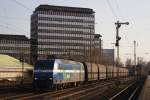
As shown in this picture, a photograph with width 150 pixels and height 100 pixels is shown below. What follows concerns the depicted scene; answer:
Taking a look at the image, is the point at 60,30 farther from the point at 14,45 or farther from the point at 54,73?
the point at 54,73

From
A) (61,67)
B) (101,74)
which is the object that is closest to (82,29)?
(101,74)

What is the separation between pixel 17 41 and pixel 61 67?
149 metres

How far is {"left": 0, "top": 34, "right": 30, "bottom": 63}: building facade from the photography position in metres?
180

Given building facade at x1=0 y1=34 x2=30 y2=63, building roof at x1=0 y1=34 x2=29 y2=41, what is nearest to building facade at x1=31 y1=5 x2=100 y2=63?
building facade at x1=0 y1=34 x2=30 y2=63

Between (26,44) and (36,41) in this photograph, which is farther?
(26,44)

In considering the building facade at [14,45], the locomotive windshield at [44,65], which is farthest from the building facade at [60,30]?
the locomotive windshield at [44,65]

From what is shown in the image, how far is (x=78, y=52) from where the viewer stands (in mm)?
179250

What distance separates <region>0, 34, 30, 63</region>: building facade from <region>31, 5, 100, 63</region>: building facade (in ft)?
19.9

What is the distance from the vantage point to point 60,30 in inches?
7003

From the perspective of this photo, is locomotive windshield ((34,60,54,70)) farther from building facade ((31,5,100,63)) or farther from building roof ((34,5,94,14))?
building roof ((34,5,94,14))

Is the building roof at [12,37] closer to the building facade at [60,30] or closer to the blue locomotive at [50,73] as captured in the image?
the building facade at [60,30]

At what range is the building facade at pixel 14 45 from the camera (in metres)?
180

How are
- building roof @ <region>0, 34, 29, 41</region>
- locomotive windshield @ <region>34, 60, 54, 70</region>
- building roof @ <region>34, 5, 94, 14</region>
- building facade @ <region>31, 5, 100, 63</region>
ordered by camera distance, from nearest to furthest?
locomotive windshield @ <region>34, 60, 54, 70</region>, building facade @ <region>31, 5, 100, 63</region>, building roof @ <region>34, 5, 94, 14</region>, building roof @ <region>0, 34, 29, 41</region>

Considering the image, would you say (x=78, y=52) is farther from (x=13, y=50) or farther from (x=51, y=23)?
(x=13, y=50)
